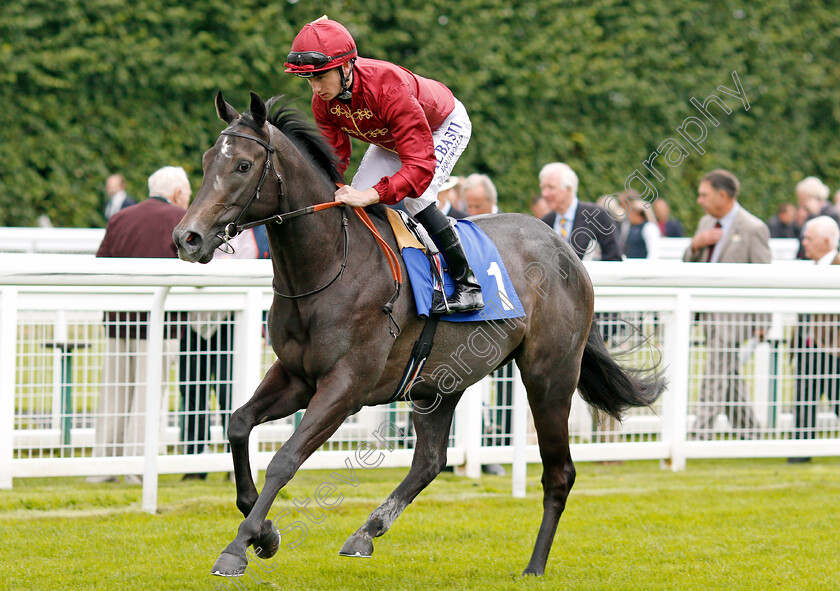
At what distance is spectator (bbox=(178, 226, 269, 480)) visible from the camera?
5461 mm

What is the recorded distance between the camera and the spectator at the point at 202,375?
5.46 meters

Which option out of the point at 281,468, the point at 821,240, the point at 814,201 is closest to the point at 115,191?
the point at 814,201

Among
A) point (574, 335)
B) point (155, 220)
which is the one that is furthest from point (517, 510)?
point (155, 220)

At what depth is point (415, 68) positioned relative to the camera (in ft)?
45.1

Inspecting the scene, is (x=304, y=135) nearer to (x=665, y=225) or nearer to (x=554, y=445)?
(x=554, y=445)

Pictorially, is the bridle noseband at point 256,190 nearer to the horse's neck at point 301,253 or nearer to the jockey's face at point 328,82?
the horse's neck at point 301,253

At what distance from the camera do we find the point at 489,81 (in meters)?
14.3

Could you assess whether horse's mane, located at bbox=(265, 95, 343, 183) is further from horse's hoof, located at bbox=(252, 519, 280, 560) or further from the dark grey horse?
horse's hoof, located at bbox=(252, 519, 280, 560)

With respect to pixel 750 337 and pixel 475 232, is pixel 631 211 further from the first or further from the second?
pixel 475 232

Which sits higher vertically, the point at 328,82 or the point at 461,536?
the point at 328,82

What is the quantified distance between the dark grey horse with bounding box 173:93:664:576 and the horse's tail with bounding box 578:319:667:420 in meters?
0.35

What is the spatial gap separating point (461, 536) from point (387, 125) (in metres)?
2.00

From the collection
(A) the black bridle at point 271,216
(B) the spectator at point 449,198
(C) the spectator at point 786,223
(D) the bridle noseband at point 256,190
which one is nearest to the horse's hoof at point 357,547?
(A) the black bridle at point 271,216

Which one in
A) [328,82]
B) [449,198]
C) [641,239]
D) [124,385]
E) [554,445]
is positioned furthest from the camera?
[641,239]
